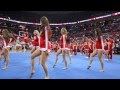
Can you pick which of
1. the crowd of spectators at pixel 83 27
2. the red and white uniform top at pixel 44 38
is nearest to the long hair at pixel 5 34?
the red and white uniform top at pixel 44 38

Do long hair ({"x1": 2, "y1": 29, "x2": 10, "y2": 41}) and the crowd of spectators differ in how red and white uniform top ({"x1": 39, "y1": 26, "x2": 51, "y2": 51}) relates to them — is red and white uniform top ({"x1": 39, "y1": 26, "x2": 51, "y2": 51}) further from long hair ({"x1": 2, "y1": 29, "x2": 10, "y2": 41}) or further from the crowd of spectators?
the crowd of spectators

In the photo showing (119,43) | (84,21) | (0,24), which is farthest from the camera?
(119,43)

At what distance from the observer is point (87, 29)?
1622cm

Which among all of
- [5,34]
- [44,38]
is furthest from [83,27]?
[44,38]

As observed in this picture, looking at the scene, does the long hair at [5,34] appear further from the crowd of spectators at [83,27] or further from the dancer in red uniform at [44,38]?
the crowd of spectators at [83,27]

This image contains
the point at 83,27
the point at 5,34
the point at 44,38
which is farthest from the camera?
the point at 83,27

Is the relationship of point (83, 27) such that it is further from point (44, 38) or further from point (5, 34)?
point (44, 38)

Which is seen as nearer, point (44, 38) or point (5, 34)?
point (44, 38)
